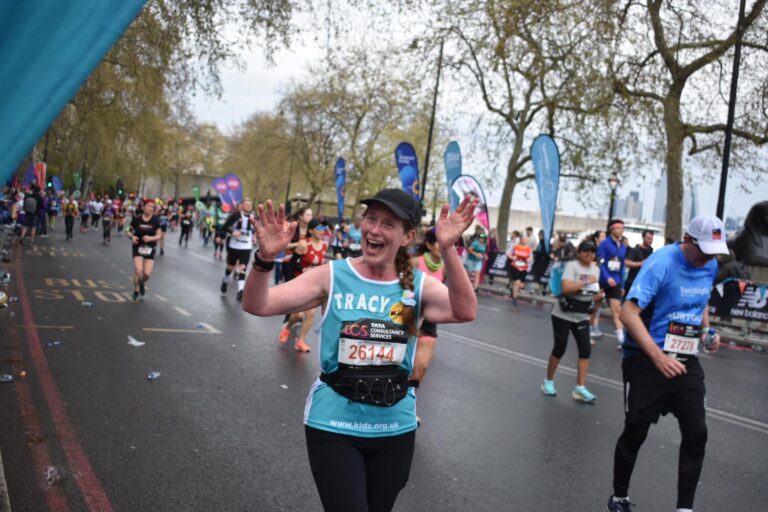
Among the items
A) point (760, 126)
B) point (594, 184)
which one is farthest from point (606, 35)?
point (594, 184)

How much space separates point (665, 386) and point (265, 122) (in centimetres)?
5717

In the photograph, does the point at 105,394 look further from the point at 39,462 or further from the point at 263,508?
the point at 263,508

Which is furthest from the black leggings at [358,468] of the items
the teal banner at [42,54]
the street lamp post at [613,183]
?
the street lamp post at [613,183]

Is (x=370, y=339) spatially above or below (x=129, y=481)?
above

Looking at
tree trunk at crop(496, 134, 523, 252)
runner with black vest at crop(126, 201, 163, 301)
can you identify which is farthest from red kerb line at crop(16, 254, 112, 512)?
tree trunk at crop(496, 134, 523, 252)

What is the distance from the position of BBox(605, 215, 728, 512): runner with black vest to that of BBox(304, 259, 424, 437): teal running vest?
2143mm

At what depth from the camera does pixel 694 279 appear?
15.4ft

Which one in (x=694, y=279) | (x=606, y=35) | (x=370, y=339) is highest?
(x=606, y=35)

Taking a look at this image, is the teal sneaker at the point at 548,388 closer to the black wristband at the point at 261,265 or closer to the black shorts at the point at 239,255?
the black wristband at the point at 261,265

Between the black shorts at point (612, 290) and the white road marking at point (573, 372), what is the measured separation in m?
2.23

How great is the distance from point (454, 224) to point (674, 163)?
898 inches

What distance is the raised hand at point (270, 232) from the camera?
2943 mm

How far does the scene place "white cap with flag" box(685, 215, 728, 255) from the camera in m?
4.49

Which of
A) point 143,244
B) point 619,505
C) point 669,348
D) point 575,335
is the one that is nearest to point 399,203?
point 669,348
